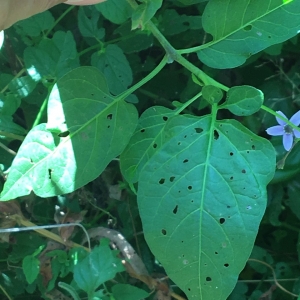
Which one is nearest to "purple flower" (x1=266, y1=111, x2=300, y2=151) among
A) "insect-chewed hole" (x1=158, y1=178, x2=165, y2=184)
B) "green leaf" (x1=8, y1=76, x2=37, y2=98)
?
"insect-chewed hole" (x1=158, y1=178, x2=165, y2=184)

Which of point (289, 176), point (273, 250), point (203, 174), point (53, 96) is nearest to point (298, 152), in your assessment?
point (289, 176)

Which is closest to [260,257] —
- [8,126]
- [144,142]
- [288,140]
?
[288,140]

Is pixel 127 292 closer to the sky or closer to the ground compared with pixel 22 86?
closer to the ground

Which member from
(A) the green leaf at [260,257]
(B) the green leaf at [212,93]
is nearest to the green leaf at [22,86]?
(B) the green leaf at [212,93]

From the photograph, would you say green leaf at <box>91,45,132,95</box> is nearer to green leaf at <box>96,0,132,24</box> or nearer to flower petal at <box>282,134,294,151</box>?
green leaf at <box>96,0,132,24</box>

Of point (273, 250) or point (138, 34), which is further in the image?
point (273, 250)

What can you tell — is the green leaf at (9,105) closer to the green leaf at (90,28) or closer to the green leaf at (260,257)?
the green leaf at (90,28)

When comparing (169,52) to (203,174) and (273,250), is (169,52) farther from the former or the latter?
(273,250)

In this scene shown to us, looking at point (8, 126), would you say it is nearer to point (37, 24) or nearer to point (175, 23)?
point (37, 24)
